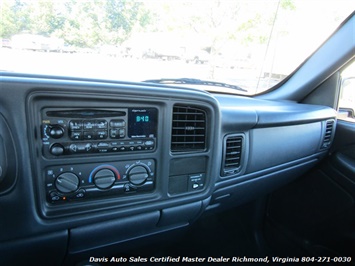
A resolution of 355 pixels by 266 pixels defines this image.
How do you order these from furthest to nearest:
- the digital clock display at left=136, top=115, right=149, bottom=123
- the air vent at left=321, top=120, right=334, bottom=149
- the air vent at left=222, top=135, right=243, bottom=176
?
the air vent at left=321, top=120, right=334, bottom=149, the air vent at left=222, top=135, right=243, bottom=176, the digital clock display at left=136, top=115, right=149, bottom=123

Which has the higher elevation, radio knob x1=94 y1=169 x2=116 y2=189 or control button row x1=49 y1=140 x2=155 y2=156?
control button row x1=49 y1=140 x2=155 y2=156

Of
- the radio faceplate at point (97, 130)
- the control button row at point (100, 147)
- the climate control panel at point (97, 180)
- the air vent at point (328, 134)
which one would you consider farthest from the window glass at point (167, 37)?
the air vent at point (328, 134)

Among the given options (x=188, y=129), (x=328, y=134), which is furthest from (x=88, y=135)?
(x=328, y=134)

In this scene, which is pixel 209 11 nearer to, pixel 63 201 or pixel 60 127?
pixel 60 127

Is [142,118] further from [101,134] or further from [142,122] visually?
[101,134]

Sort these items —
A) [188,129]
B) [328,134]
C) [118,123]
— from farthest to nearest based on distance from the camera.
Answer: [328,134], [188,129], [118,123]

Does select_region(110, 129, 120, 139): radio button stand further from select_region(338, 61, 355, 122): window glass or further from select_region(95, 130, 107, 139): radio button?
select_region(338, 61, 355, 122): window glass

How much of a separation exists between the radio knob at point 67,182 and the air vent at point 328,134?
209 centimetres

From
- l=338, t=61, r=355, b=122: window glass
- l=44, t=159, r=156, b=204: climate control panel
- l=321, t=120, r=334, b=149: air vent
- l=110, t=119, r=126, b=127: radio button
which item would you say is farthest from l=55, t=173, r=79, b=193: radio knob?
l=338, t=61, r=355, b=122: window glass

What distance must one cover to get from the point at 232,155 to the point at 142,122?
2.29 feet

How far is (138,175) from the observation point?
1276 mm

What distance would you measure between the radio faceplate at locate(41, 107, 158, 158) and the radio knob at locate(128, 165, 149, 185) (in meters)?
0.09

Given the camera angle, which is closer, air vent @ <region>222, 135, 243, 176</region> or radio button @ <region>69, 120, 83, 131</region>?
radio button @ <region>69, 120, 83, 131</region>

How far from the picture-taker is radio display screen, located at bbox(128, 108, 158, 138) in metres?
1.20
